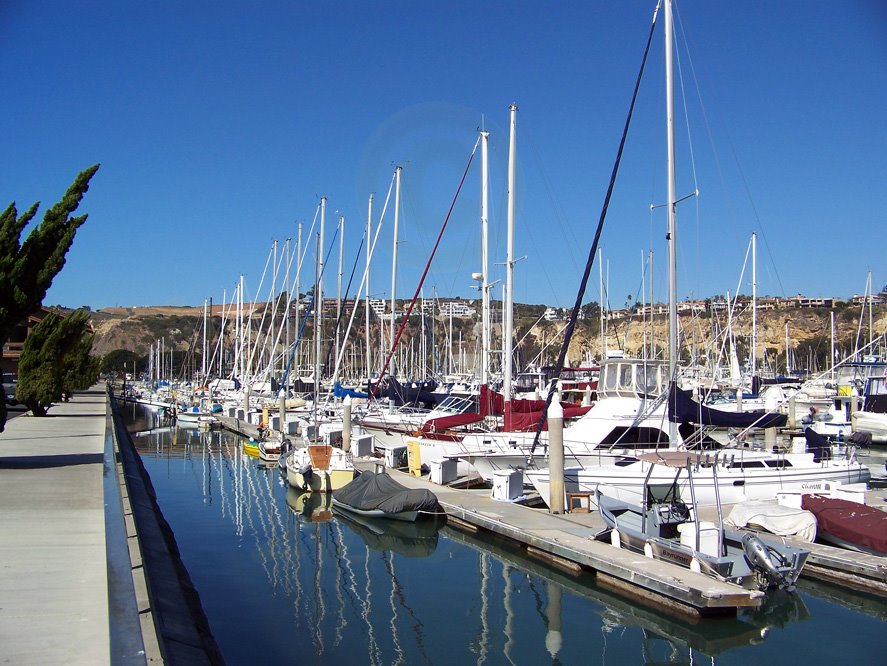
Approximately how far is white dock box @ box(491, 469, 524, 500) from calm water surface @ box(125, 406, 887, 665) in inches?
94.7

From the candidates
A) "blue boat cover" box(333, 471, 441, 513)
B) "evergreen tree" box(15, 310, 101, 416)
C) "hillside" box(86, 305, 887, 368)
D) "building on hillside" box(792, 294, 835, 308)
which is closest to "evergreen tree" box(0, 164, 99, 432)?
"blue boat cover" box(333, 471, 441, 513)

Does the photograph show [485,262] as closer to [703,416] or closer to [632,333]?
[703,416]

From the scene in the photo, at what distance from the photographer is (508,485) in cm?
2309

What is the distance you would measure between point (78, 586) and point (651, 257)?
53.0 m

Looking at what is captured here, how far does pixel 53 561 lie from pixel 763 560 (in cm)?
1235

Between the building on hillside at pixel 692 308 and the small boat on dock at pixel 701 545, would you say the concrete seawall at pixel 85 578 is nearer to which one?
the small boat on dock at pixel 701 545

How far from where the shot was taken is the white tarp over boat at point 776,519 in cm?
1798

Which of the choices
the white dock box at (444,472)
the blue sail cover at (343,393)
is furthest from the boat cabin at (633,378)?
the blue sail cover at (343,393)

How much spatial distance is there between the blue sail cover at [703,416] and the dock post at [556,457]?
3815 millimetres

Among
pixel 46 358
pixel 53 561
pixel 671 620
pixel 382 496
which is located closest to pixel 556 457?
pixel 382 496

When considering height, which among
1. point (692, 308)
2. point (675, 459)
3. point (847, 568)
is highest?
point (692, 308)

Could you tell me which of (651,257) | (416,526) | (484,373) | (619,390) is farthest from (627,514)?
(651,257)

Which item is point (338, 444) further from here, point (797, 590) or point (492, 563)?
point (797, 590)

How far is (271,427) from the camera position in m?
47.2
